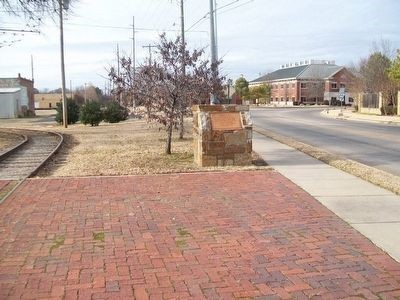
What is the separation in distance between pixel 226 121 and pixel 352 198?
4461 mm

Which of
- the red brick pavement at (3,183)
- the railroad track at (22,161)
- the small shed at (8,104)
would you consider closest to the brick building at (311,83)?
the small shed at (8,104)

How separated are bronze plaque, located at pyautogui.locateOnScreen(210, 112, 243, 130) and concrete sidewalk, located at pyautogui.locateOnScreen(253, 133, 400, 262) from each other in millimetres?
Result: 1264

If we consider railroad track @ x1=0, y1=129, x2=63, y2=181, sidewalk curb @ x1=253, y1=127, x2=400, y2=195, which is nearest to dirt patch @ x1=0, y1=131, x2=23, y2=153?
railroad track @ x1=0, y1=129, x2=63, y2=181

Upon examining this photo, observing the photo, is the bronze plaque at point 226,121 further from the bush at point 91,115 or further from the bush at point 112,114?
the bush at point 112,114

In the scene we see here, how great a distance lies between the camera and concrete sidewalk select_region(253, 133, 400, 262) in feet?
19.4

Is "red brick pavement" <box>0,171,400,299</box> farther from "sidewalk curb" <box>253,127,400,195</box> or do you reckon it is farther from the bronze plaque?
the bronze plaque

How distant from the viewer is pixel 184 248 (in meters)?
5.36

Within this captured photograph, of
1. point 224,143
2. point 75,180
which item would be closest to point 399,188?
point 224,143

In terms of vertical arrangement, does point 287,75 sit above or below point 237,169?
above

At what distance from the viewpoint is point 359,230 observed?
6.00 metres

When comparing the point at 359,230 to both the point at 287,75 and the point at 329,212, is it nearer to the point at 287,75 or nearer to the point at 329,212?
the point at 329,212

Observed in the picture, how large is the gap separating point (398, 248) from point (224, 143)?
6.46 m

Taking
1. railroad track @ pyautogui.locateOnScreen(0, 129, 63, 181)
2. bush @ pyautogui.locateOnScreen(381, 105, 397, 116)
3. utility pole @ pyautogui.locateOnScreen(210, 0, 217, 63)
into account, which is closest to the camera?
railroad track @ pyautogui.locateOnScreen(0, 129, 63, 181)

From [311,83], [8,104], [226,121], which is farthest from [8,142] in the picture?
[311,83]
